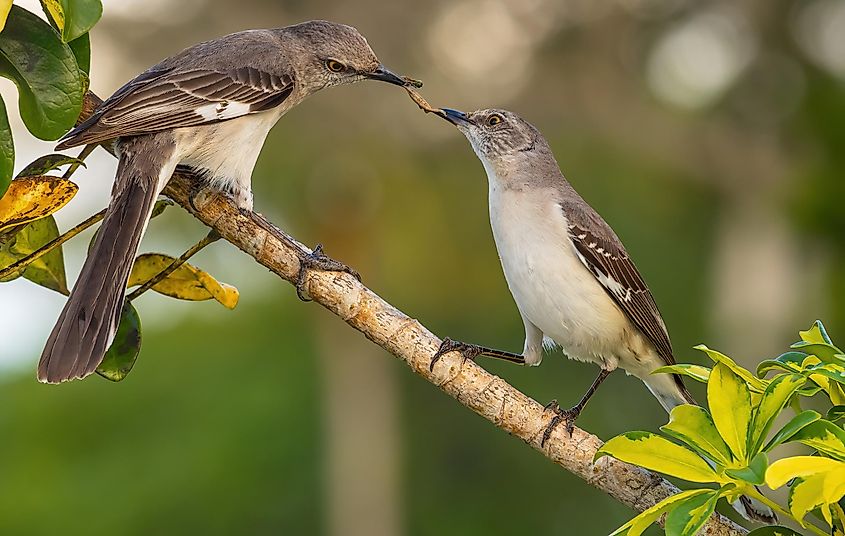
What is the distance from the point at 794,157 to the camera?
33.9 ft

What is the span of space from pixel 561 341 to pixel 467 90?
6017 millimetres

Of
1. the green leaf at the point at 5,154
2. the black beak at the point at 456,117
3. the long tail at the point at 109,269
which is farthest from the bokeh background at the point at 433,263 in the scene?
the green leaf at the point at 5,154

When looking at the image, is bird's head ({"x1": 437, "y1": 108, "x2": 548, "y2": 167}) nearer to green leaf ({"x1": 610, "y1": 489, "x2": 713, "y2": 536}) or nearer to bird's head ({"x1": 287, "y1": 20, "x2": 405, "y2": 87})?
bird's head ({"x1": 287, "y1": 20, "x2": 405, "y2": 87})

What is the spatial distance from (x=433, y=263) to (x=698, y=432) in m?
8.99

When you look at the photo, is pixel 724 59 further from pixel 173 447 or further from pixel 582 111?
pixel 173 447

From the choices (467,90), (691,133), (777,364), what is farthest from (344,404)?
(777,364)

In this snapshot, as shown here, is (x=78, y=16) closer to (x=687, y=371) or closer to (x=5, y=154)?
(x=5, y=154)

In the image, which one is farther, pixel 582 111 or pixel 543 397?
pixel 582 111

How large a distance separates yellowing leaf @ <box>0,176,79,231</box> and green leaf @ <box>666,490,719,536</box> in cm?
121

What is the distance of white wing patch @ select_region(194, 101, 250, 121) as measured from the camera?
9.39 feet

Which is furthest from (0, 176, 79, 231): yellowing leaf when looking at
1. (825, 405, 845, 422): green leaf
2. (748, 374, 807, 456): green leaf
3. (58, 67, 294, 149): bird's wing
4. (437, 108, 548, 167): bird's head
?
(437, 108, 548, 167): bird's head

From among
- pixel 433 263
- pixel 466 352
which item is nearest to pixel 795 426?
pixel 466 352

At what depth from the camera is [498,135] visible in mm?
3541

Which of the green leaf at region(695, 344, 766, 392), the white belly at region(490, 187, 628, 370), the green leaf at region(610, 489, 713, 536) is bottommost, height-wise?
the green leaf at region(610, 489, 713, 536)
